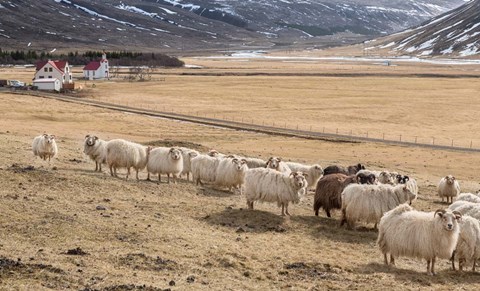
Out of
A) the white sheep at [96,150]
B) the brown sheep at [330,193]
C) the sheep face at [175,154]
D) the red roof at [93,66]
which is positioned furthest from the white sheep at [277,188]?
the red roof at [93,66]

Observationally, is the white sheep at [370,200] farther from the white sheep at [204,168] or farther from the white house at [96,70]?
the white house at [96,70]

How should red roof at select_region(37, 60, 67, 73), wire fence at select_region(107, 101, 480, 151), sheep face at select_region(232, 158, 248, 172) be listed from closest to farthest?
1. sheep face at select_region(232, 158, 248, 172)
2. wire fence at select_region(107, 101, 480, 151)
3. red roof at select_region(37, 60, 67, 73)

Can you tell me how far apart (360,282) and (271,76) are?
117 m

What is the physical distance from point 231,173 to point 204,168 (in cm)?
190

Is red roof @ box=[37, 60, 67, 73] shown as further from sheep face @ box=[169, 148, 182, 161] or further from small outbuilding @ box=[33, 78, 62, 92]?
sheep face @ box=[169, 148, 182, 161]

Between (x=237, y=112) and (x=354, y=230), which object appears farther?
(x=237, y=112)

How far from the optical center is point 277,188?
21516mm

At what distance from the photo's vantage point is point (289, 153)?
43844 mm

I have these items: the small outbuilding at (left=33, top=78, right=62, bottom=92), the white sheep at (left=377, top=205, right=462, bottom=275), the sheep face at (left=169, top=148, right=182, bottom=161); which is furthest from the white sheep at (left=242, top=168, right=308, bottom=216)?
the small outbuilding at (left=33, top=78, right=62, bottom=92)

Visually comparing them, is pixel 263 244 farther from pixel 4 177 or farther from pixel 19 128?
pixel 19 128

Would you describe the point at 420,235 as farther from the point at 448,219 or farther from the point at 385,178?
the point at 385,178

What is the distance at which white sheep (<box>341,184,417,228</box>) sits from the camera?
66.3 feet

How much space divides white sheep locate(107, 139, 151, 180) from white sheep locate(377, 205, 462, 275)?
12.5 meters

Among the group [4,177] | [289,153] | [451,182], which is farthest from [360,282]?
[289,153]
